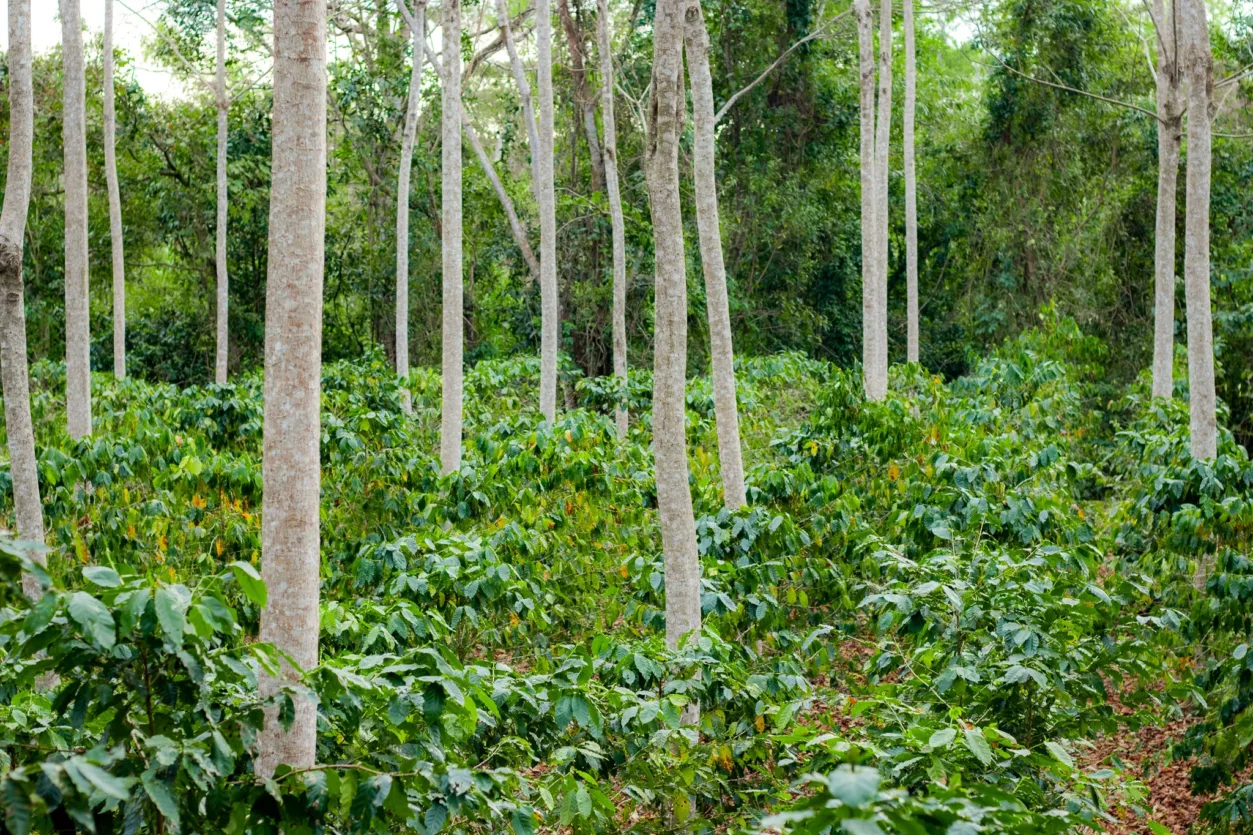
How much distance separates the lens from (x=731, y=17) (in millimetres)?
20250

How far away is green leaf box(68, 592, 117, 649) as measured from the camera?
2150mm

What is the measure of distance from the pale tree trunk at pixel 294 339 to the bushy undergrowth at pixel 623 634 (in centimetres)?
26

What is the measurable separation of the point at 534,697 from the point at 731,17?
725 inches

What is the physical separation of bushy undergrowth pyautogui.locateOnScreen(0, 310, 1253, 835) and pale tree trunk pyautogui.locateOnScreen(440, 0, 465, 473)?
1.24ft

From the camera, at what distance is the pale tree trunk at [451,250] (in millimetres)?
8805

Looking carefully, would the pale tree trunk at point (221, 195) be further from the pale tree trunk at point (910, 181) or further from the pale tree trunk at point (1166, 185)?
the pale tree trunk at point (1166, 185)

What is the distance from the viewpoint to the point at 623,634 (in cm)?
634

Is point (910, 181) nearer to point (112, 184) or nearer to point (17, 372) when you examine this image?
point (112, 184)

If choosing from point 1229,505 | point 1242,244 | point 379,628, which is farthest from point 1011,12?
point 379,628

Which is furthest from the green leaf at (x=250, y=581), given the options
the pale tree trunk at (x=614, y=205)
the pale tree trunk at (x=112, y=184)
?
the pale tree trunk at (x=112, y=184)

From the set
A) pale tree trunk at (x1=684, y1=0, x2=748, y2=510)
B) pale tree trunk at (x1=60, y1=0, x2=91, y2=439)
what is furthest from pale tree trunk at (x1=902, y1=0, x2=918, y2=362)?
pale tree trunk at (x1=60, y1=0, x2=91, y2=439)

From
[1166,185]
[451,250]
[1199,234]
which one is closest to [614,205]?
[451,250]

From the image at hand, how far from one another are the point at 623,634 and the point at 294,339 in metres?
3.48

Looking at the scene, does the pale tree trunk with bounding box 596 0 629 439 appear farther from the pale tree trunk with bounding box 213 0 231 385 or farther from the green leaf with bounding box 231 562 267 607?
the green leaf with bounding box 231 562 267 607
